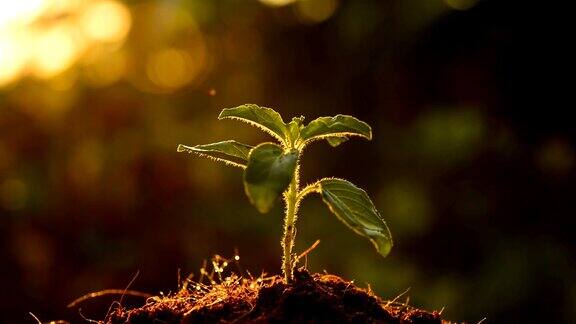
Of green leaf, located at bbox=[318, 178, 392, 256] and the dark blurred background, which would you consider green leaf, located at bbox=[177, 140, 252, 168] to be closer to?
green leaf, located at bbox=[318, 178, 392, 256]

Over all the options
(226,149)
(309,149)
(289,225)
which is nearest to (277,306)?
(289,225)

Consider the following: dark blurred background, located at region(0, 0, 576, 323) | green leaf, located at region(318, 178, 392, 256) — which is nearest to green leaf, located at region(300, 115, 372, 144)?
green leaf, located at region(318, 178, 392, 256)

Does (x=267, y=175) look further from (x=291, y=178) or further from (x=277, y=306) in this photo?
(x=277, y=306)

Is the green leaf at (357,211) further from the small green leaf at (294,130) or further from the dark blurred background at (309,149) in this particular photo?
the dark blurred background at (309,149)

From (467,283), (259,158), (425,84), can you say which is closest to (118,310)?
(259,158)

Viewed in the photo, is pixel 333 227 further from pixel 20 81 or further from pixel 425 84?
pixel 20 81

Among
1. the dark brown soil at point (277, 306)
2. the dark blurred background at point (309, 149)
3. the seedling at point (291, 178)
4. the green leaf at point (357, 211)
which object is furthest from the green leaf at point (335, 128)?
the dark blurred background at point (309, 149)
